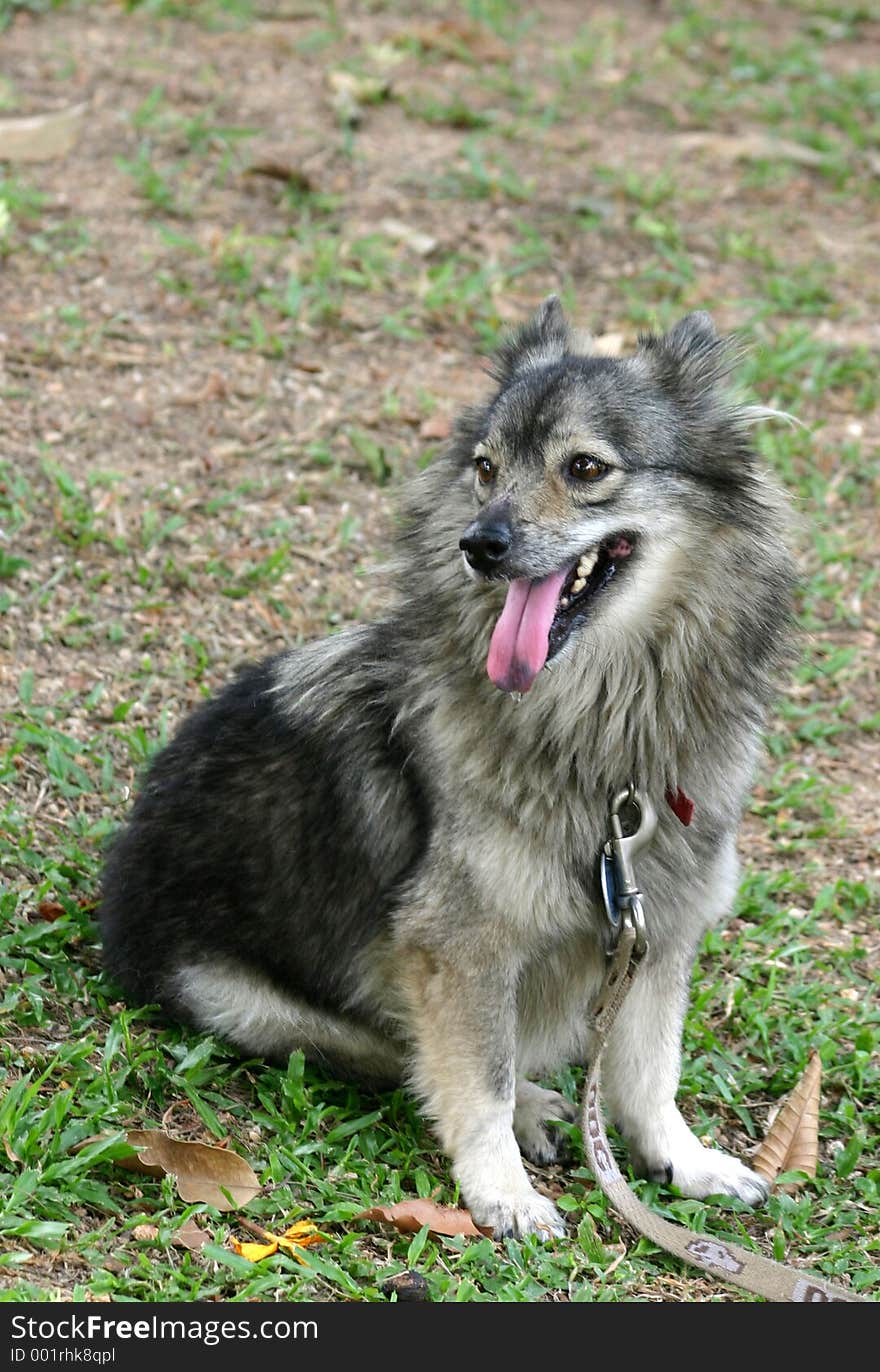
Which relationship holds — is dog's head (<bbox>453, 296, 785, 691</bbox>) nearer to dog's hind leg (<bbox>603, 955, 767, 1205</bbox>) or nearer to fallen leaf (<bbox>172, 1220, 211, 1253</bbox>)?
dog's hind leg (<bbox>603, 955, 767, 1205</bbox>)

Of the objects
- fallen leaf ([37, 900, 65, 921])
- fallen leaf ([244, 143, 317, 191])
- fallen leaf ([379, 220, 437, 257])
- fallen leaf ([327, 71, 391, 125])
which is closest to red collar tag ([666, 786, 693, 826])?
fallen leaf ([37, 900, 65, 921])

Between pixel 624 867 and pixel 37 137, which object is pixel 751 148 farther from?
pixel 624 867

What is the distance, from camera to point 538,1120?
4.27 m

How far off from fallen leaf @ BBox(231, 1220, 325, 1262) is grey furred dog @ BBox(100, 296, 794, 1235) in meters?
0.46

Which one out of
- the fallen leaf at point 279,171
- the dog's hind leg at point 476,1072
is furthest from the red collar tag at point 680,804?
the fallen leaf at point 279,171

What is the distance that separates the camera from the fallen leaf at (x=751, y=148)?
29.9 feet

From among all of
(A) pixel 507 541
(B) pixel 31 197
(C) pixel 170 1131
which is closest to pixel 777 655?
(A) pixel 507 541

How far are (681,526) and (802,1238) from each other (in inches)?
70.4

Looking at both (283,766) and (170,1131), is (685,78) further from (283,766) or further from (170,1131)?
(170,1131)

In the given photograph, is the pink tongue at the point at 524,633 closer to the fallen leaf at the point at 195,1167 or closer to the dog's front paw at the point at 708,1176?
the fallen leaf at the point at 195,1167

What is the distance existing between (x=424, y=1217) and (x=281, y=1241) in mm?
369

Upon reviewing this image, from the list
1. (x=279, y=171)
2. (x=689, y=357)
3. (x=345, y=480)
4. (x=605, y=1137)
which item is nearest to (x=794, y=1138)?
(x=605, y=1137)

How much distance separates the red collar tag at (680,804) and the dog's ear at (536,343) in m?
1.14

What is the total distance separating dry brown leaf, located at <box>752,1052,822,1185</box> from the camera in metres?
4.20
